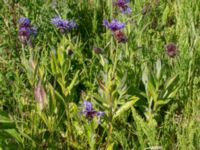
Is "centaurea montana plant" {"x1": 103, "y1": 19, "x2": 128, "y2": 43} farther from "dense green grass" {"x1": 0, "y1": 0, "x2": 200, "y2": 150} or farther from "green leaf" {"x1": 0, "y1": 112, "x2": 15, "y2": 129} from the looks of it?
"green leaf" {"x1": 0, "y1": 112, "x2": 15, "y2": 129}

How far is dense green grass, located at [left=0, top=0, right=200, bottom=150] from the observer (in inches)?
66.7

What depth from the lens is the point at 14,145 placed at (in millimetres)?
1677

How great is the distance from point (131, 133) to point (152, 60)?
1.51 ft

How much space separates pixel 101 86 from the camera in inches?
67.4

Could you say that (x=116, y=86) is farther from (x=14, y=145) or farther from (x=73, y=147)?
(x=14, y=145)

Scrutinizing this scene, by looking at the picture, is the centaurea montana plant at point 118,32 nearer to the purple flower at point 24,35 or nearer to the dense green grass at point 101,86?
the dense green grass at point 101,86

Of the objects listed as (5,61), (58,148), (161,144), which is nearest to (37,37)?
(5,61)

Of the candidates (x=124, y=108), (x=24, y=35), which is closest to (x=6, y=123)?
(x=24, y=35)

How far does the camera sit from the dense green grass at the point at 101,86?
5.56 feet

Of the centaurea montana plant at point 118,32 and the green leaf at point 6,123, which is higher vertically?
the centaurea montana plant at point 118,32

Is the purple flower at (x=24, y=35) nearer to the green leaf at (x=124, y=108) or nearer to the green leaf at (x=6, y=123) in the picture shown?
the green leaf at (x=6, y=123)

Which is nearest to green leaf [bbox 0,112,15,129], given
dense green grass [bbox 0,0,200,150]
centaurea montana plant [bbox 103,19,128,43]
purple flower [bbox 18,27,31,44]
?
dense green grass [bbox 0,0,200,150]

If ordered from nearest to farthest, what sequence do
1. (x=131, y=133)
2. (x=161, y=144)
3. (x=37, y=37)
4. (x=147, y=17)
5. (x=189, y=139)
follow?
(x=189, y=139) < (x=161, y=144) < (x=131, y=133) < (x=37, y=37) < (x=147, y=17)

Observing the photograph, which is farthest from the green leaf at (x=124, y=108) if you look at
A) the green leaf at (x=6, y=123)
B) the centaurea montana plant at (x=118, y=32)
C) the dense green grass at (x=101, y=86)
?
the green leaf at (x=6, y=123)
